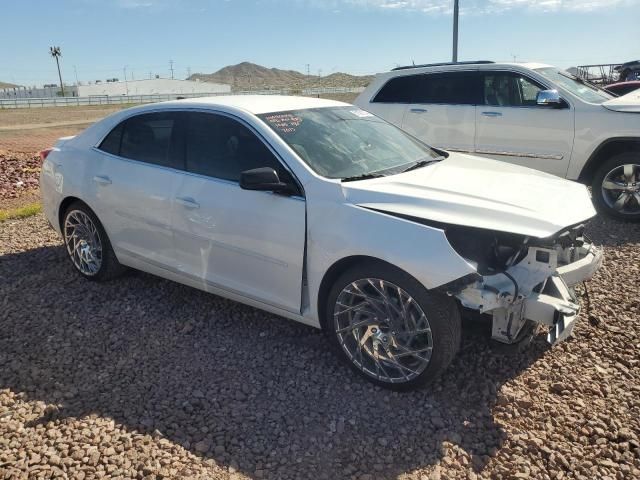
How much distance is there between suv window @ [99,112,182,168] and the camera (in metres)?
4.21

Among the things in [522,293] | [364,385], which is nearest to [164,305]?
[364,385]

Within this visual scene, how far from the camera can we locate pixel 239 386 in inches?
134

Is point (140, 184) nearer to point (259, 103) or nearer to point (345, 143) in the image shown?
point (259, 103)

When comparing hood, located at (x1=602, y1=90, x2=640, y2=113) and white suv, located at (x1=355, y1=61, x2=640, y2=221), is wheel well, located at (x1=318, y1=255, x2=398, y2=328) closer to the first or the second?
white suv, located at (x1=355, y1=61, x2=640, y2=221)

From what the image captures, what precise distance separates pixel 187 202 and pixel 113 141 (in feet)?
4.14

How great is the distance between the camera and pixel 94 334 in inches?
162

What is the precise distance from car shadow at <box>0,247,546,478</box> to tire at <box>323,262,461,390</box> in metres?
0.16

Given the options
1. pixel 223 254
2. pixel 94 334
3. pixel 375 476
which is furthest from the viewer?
pixel 94 334

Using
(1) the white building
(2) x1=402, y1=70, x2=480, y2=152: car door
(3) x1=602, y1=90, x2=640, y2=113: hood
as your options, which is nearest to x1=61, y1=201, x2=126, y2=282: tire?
(2) x1=402, y1=70, x2=480, y2=152: car door

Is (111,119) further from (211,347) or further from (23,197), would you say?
(23,197)

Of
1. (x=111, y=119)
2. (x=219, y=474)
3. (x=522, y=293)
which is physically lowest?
(x=219, y=474)

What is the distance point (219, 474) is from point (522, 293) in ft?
→ 6.12

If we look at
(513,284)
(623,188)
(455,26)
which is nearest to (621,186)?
(623,188)

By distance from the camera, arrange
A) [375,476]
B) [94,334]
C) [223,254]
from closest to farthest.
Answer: [375,476], [223,254], [94,334]
